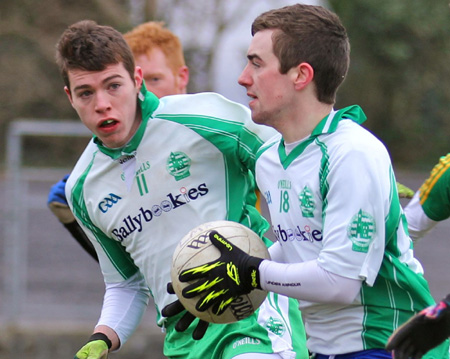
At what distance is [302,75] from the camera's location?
3.28 meters

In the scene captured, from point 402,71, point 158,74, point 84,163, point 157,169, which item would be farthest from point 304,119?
point 402,71

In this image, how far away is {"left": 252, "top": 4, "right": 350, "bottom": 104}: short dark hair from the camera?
328 centimetres

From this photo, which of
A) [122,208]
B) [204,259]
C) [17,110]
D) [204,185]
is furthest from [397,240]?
[17,110]

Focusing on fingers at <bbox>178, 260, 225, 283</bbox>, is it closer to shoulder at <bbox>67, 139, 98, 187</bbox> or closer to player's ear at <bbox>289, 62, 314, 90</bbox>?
player's ear at <bbox>289, 62, 314, 90</bbox>

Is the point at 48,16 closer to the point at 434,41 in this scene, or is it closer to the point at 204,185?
the point at 434,41

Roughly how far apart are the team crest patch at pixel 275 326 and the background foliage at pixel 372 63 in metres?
10.4

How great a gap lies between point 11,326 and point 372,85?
9.11m

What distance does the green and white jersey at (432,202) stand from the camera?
3924 millimetres

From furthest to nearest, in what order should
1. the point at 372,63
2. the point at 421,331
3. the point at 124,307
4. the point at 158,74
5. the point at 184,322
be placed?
1. the point at 372,63
2. the point at 158,74
3. the point at 124,307
4. the point at 184,322
5. the point at 421,331

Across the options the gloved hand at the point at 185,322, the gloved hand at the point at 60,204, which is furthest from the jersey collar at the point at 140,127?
the gloved hand at the point at 60,204

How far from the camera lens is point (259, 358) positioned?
3.69 m

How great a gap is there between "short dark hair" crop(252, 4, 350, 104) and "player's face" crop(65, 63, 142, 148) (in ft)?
2.80

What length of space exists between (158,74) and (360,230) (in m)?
2.52

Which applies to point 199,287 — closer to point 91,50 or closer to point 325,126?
point 325,126
